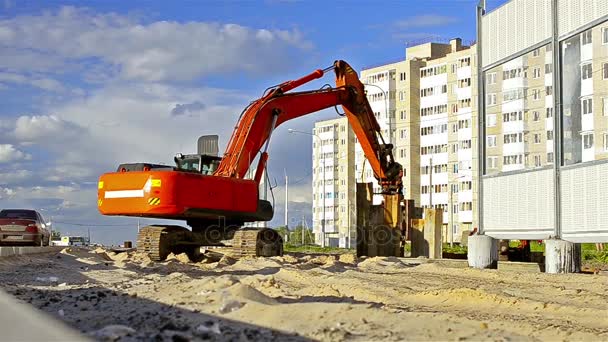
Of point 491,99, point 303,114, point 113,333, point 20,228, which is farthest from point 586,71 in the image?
point 20,228

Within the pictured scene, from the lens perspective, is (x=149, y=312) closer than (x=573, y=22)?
Yes

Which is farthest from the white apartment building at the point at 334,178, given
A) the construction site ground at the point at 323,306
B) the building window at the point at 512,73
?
the construction site ground at the point at 323,306

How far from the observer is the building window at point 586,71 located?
16.4 meters

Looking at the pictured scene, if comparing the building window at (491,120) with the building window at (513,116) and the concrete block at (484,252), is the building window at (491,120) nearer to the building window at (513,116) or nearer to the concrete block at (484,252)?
the building window at (513,116)

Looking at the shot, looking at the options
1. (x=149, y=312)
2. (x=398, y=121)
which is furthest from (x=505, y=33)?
(x=398, y=121)

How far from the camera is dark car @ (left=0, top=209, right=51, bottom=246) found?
102 feet

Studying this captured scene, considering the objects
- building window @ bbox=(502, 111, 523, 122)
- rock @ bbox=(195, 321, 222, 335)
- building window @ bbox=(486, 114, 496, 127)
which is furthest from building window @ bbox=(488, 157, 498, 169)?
rock @ bbox=(195, 321, 222, 335)

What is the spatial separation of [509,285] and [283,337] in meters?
8.46

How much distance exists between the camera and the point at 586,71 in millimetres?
16562

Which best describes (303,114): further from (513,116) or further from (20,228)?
(20,228)

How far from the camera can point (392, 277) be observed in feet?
53.7

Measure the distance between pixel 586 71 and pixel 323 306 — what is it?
35.1 feet

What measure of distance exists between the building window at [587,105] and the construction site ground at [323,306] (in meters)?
3.26

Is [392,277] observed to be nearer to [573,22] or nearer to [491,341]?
[573,22]
